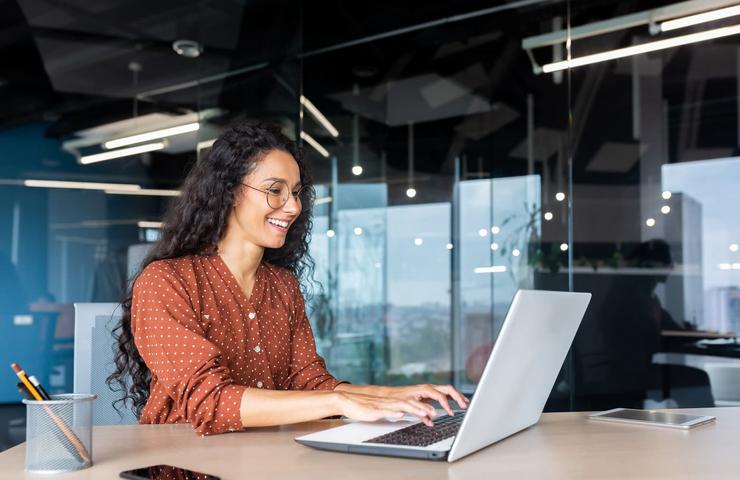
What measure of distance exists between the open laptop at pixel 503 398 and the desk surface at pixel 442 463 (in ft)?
0.07

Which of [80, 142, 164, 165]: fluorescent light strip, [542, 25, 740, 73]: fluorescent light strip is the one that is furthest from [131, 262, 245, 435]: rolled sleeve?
[542, 25, 740, 73]: fluorescent light strip

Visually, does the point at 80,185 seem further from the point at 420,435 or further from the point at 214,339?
the point at 420,435

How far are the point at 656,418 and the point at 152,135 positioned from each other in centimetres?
356

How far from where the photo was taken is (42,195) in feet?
13.7

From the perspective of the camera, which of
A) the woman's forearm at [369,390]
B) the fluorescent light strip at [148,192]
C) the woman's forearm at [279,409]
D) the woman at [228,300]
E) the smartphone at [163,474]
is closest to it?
the smartphone at [163,474]

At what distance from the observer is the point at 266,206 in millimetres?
1890

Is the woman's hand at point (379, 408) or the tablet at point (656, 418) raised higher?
the woman's hand at point (379, 408)

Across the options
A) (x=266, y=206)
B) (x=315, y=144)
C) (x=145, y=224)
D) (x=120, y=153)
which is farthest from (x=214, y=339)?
(x=315, y=144)

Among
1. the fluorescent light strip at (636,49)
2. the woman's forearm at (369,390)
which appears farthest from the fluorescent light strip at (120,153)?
the woman's forearm at (369,390)

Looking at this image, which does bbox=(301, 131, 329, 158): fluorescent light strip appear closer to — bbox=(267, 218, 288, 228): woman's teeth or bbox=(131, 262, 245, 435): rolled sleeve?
bbox=(267, 218, 288, 228): woman's teeth

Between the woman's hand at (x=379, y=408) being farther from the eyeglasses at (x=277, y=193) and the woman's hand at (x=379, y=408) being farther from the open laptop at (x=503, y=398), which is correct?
the eyeglasses at (x=277, y=193)

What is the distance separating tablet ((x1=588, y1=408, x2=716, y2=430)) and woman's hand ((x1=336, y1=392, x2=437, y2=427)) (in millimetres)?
474

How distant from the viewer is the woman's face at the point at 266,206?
189cm

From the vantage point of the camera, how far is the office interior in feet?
13.9
